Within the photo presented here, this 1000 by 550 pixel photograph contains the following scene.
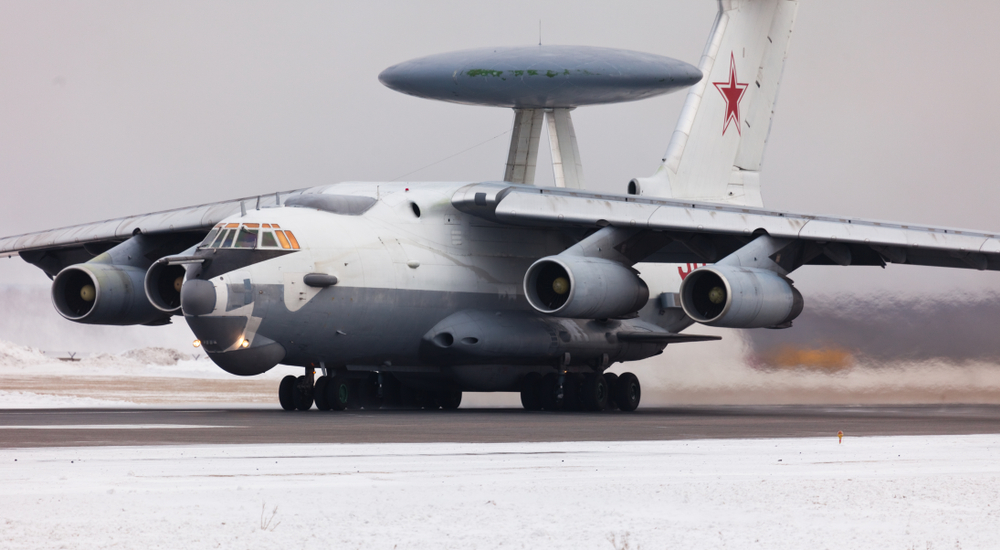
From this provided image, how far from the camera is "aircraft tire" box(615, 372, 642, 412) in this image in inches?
704

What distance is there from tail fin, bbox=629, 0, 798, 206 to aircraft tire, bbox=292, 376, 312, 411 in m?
7.12

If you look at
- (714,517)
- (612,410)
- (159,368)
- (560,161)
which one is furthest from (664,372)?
(159,368)

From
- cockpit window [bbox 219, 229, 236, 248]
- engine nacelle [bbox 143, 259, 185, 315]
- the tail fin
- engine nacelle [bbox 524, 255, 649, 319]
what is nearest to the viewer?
cockpit window [bbox 219, 229, 236, 248]

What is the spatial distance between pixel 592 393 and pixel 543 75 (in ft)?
15.7

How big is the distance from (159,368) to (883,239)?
3216 cm

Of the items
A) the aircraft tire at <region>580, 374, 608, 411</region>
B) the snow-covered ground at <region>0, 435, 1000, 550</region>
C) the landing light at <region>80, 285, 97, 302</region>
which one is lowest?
the snow-covered ground at <region>0, 435, 1000, 550</region>

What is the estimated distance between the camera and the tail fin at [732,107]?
2011cm

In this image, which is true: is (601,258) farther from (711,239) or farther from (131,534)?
(131,534)

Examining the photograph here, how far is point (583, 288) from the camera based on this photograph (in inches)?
588

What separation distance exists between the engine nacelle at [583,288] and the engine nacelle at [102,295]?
228 inches

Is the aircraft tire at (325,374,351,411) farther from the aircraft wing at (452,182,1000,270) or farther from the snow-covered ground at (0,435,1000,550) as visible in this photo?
the snow-covered ground at (0,435,1000,550)

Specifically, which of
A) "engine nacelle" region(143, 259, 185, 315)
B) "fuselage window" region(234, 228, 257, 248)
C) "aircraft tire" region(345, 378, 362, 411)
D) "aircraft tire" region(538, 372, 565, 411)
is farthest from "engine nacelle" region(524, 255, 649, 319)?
"engine nacelle" region(143, 259, 185, 315)

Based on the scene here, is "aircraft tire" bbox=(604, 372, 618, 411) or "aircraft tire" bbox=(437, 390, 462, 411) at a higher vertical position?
"aircraft tire" bbox=(604, 372, 618, 411)

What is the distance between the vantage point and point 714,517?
18.1 feet
